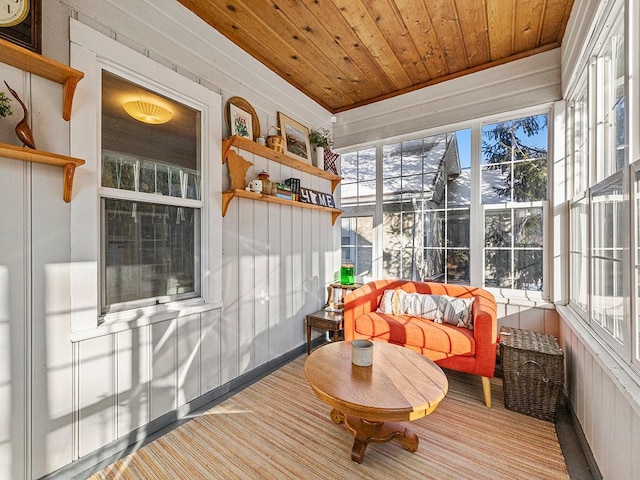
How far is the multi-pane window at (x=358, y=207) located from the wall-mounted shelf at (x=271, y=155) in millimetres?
287

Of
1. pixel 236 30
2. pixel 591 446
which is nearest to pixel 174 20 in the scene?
pixel 236 30

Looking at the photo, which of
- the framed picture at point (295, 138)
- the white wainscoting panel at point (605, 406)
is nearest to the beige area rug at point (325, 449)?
the white wainscoting panel at point (605, 406)

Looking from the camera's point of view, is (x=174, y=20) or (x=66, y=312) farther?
(x=174, y=20)

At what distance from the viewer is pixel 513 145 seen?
280 cm

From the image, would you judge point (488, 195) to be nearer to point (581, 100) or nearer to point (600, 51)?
point (581, 100)

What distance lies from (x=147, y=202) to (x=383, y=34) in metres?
2.27

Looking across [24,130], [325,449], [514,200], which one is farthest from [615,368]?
[24,130]

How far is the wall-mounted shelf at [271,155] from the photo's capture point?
7.62ft

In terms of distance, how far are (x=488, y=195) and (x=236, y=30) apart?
2.77 metres

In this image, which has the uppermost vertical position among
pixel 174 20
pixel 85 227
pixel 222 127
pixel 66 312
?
pixel 174 20

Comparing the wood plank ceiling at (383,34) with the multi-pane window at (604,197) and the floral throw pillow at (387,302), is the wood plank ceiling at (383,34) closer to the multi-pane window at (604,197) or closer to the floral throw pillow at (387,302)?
the multi-pane window at (604,197)

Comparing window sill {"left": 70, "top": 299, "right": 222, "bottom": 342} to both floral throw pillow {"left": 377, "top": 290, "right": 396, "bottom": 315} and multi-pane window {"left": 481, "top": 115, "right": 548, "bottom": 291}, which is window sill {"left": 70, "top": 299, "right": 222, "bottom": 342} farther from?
multi-pane window {"left": 481, "top": 115, "right": 548, "bottom": 291}

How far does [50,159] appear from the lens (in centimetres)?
140

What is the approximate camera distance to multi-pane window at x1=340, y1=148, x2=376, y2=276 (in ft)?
12.1
